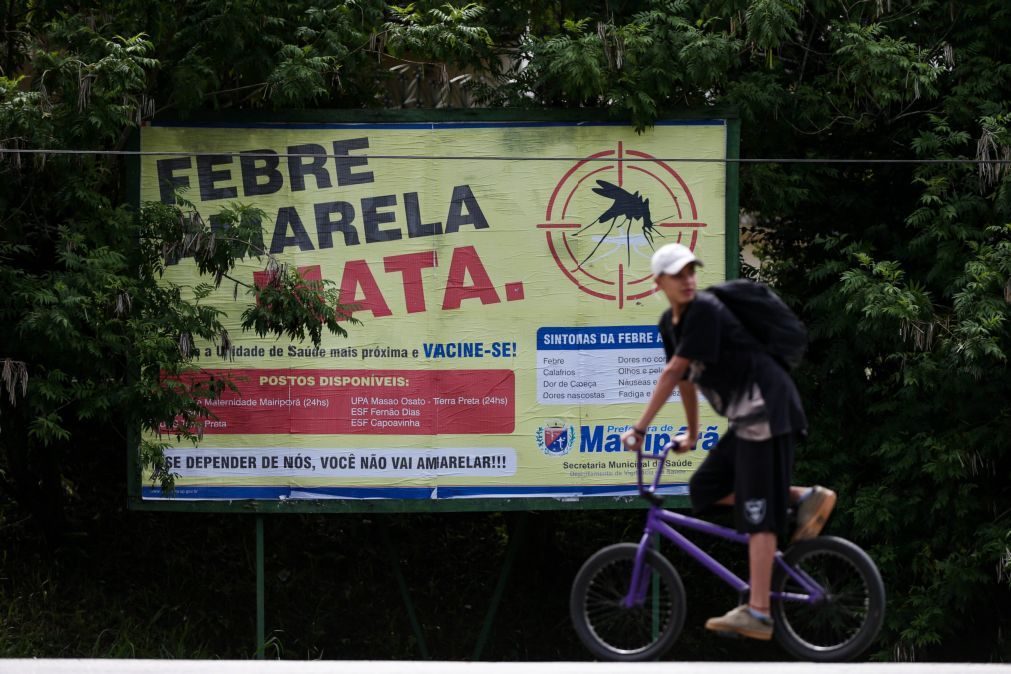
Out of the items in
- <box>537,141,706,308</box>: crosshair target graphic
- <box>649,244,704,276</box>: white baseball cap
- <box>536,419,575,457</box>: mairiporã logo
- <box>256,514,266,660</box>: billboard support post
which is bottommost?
<box>256,514,266,660</box>: billboard support post

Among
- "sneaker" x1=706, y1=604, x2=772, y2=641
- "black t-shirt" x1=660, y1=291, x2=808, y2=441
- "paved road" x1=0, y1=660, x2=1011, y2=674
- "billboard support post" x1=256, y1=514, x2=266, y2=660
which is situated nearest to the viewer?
"black t-shirt" x1=660, y1=291, x2=808, y2=441

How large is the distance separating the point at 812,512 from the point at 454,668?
1851 millimetres

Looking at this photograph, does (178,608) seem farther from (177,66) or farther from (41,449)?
(177,66)

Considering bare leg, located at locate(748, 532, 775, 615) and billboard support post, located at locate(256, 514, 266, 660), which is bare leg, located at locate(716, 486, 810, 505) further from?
billboard support post, located at locate(256, 514, 266, 660)

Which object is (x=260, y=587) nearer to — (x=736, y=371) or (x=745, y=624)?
(x=745, y=624)

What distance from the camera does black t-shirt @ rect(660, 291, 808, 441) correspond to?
5688mm

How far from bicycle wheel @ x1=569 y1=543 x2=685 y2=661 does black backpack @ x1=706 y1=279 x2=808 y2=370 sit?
1090 mm

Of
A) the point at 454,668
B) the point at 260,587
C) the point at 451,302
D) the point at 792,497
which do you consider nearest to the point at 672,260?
the point at 792,497

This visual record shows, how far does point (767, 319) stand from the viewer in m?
5.84

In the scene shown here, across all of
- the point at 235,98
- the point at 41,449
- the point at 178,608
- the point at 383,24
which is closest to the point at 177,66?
the point at 235,98

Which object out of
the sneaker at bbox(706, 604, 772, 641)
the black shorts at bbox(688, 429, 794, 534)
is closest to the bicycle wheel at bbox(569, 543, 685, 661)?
the sneaker at bbox(706, 604, 772, 641)

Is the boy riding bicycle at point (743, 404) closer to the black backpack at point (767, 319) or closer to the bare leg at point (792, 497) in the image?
the black backpack at point (767, 319)

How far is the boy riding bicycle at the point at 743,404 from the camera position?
18.7ft

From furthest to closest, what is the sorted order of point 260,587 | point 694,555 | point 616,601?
point 260,587, point 616,601, point 694,555
